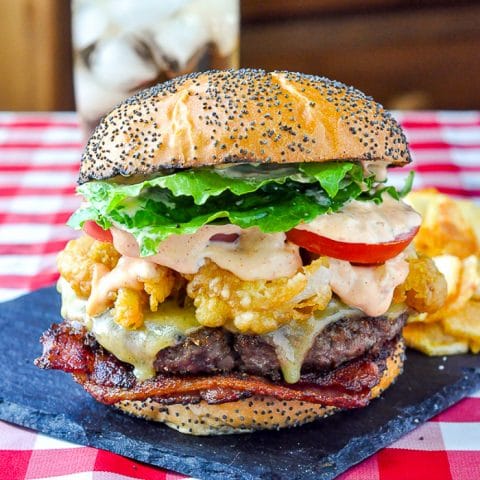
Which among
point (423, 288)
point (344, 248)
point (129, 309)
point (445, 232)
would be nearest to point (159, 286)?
point (129, 309)

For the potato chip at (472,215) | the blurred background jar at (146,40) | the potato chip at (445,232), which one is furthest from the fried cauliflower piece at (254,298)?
the blurred background jar at (146,40)

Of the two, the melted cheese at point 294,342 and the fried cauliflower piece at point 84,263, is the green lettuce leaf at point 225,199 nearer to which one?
the fried cauliflower piece at point 84,263

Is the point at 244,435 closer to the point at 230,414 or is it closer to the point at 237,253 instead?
the point at 230,414

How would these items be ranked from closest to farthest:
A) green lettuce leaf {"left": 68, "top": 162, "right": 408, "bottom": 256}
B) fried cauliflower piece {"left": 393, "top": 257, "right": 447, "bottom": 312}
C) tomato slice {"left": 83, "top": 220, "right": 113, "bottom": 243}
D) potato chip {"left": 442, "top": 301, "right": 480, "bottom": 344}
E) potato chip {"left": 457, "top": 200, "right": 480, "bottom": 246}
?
1. green lettuce leaf {"left": 68, "top": 162, "right": 408, "bottom": 256}
2. tomato slice {"left": 83, "top": 220, "right": 113, "bottom": 243}
3. fried cauliflower piece {"left": 393, "top": 257, "right": 447, "bottom": 312}
4. potato chip {"left": 442, "top": 301, "right": 480, "bottom": 344}
5. potato chip {"left": 457, "top": 200, "right": 480, "bottom": 246}

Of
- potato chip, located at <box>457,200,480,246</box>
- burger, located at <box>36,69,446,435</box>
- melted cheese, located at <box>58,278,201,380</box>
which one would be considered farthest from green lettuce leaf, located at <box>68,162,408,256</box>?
potato chip, located at <box>457,200,480,246</box>

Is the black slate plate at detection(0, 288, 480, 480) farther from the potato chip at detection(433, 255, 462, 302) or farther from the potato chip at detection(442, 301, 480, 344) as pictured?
the potato chip at detection(433, 255, 462, 302)

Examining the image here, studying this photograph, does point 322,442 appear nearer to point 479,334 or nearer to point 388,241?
point 388,241

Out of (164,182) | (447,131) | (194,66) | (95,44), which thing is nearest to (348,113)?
(164,182)
